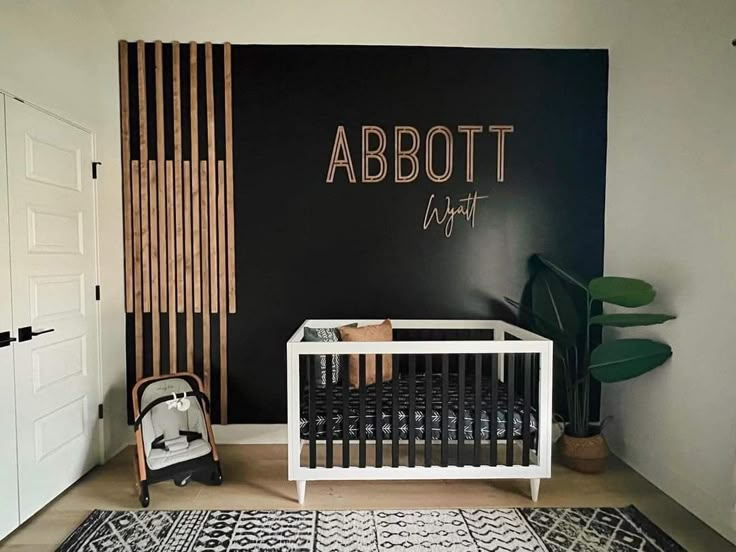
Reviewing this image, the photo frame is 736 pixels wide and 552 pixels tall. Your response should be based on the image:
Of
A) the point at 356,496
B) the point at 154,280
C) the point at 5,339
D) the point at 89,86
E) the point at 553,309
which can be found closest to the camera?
the point at 5,339

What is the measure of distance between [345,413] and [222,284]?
1.32 metres

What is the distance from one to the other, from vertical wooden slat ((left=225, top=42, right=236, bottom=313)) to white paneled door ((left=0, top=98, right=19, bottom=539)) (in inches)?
50.2

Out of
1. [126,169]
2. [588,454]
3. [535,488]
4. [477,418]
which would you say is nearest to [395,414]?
[477,418]

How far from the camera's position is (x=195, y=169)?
3.35 m

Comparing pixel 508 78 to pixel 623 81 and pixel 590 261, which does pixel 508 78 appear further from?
pixel 590 261

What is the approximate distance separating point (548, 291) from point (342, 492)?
5.82ft

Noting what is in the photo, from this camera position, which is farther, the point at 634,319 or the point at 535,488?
the point at 634,319

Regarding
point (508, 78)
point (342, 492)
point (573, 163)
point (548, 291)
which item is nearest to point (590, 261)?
point (548, 291)

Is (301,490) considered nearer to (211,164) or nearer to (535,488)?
(535,488)

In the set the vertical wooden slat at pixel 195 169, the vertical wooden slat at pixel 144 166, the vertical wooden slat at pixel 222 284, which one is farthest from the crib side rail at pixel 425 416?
the vertical wooden slat at pixel 144 166

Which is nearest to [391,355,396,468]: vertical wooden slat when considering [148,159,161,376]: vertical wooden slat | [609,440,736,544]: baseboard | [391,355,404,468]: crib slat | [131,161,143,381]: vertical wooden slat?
[391,355,404,468]: crib slat

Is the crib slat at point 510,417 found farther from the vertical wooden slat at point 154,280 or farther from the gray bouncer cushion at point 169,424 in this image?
the vertical wooden slat at point 154,280

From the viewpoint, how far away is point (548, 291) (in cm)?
331

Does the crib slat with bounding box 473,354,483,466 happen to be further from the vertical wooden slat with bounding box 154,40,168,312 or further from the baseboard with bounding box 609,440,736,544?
the vertical wooden slat with bounding box 154,40,168,312
